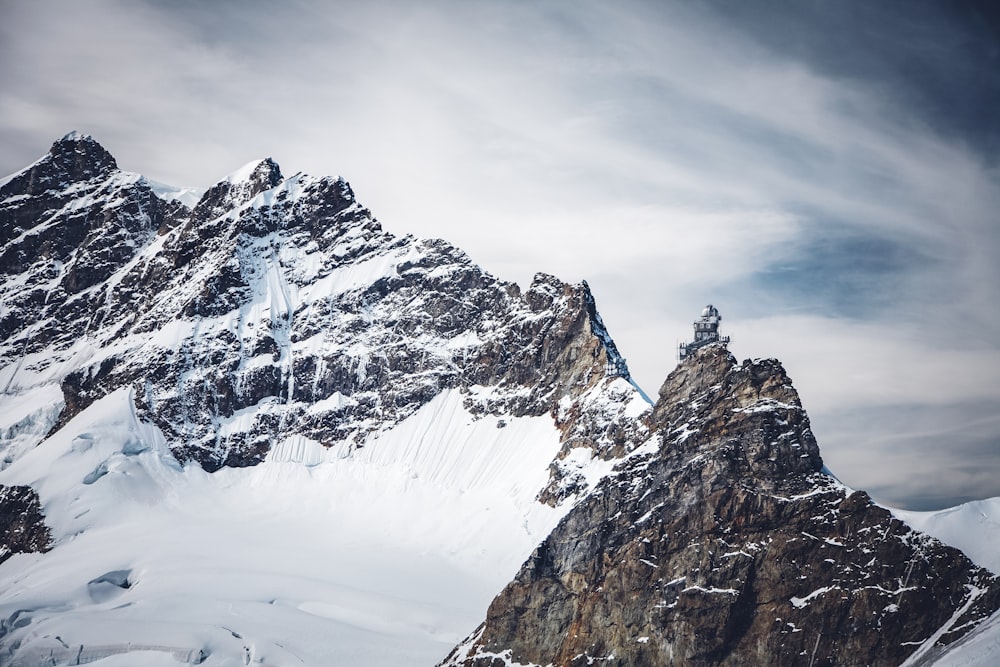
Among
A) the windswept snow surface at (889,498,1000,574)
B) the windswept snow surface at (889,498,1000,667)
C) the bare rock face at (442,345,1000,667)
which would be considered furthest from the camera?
the windswept snow surface at (889,498,1000,574)

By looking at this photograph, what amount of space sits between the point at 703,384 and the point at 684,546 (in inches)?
1076

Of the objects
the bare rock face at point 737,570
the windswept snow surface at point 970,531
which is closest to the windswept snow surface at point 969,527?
the windswept snow surface at point 970,531

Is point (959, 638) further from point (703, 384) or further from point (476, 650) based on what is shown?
point (476, 650)

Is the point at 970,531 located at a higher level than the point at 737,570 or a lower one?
higher

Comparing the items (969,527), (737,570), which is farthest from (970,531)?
(737,570)

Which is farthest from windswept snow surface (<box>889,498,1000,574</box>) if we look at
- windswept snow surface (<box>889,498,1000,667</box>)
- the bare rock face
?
the bare rock face

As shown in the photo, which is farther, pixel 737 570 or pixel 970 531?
pixel 970 531

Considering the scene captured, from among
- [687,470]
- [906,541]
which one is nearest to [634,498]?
[687,470]

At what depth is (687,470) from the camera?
7416 inches

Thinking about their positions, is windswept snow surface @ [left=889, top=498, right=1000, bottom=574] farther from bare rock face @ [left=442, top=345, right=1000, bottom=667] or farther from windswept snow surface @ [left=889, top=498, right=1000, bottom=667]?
bare rock face @ [left=442, top=345, right=1000, bottom=667]

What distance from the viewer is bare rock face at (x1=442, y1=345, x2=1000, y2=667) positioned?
171250 millimetres

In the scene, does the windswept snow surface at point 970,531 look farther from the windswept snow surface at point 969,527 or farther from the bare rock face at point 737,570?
the bare rock face at point 737,570

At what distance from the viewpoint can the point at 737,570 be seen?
579ft

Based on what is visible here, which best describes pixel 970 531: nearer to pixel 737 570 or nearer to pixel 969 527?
pixel 969 527
